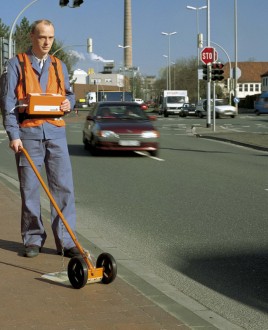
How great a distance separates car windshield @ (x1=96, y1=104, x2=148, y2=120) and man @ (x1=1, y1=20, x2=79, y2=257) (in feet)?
47.4

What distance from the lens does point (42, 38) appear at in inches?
237

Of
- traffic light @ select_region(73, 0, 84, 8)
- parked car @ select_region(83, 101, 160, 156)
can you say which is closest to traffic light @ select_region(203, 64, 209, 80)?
traffic light @ select_region(73, 0, 84, 8)

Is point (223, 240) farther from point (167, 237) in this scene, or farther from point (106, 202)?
point (106, 202)

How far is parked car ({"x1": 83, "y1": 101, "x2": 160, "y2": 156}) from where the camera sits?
19547 mm

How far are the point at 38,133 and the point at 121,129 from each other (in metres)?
13.7

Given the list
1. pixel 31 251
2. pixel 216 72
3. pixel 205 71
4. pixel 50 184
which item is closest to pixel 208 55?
pixel 205 71

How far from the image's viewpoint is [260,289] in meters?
5.90

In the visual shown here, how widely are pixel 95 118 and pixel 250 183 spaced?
8.25 meters

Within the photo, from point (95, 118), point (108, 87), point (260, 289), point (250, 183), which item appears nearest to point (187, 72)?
point (108, 87)

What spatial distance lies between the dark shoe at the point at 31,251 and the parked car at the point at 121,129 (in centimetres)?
1324

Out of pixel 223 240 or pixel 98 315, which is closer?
pixel 98 315

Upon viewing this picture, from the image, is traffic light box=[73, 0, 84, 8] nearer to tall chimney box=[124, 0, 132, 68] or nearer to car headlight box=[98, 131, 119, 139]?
car headlight box=[98, 131, 119, 139]

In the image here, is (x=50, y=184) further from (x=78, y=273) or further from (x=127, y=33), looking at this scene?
(x=127, y=33)

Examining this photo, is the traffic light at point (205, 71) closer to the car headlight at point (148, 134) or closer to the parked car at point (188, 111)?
the car headlight at point (148, 134)
